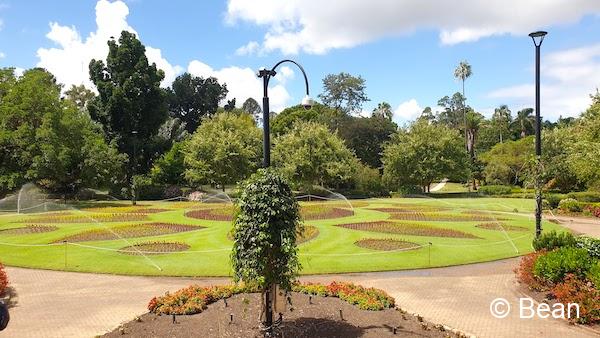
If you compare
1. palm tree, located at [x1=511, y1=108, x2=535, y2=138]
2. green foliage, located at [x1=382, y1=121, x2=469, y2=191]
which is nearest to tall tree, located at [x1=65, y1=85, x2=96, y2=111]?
green foliage, located at [x1=382, y1=121, x2=469, y2=191]

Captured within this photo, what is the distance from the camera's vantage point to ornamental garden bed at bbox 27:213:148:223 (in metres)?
31.3

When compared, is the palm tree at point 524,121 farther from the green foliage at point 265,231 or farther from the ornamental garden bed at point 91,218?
the green foliage at point 265,231

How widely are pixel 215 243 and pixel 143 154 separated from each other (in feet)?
127

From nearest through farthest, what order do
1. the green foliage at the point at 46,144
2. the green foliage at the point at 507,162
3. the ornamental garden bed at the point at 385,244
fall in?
the ornamental garden bed at the point at 385,244
the green foliage at the point at 46,144
the green foliage at the point at 507,162

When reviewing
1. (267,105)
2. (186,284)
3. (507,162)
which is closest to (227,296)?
(186,284)

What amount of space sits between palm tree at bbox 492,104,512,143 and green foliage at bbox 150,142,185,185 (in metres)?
63.7

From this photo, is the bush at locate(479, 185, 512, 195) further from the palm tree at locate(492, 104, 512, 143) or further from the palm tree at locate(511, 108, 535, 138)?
the palm tree at locate(511, 108, 535, 138)

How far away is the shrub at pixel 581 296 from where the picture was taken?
37.6ft

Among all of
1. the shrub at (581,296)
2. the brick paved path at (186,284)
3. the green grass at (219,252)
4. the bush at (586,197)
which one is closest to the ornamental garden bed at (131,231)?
the green grass at (219,252)

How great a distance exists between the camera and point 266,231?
9.45m

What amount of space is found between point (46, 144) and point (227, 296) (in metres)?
35.6

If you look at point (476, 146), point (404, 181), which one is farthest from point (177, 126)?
point (476, 146)

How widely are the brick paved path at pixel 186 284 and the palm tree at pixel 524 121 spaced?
96070 mm

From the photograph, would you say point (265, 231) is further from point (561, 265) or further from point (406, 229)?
point (406, 229)
